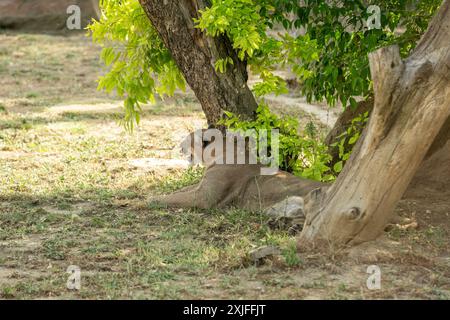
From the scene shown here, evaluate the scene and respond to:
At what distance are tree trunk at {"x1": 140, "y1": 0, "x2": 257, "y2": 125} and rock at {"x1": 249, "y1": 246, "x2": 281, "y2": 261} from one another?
7.08 ft

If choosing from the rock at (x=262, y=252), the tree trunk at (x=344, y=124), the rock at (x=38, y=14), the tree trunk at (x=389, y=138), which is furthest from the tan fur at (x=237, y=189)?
the rock at (x=38, y=14)

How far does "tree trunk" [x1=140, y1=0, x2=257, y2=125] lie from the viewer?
315 inches

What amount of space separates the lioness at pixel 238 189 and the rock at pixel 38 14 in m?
12.4

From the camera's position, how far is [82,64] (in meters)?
16.9

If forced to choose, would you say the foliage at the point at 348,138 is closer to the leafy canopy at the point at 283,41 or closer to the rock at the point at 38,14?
the leafy canopy at the point at 283,41

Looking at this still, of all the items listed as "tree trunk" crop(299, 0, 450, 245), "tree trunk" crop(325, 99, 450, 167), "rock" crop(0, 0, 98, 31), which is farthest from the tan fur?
"rock" crop(0, 0, 98, 31)

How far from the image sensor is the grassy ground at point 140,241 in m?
5.80

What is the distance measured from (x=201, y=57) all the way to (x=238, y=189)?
3.96 ft

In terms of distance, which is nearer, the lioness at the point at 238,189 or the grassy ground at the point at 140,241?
the grassy ground at the point at 140,241

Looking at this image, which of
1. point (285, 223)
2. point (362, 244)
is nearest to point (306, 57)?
point (285, 223)

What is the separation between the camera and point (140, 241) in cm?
691

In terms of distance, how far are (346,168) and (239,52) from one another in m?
1.84

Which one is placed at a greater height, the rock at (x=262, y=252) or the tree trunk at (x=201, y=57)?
→ the tree trunk at (x=201, y=57)

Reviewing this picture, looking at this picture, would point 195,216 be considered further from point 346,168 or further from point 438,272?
point 438,272
